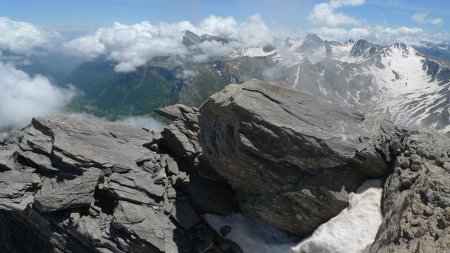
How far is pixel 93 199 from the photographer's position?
32094 millimetres

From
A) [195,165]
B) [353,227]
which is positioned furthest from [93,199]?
[353,227]

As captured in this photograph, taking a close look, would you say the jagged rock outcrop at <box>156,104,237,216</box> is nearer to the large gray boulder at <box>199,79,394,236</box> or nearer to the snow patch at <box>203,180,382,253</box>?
the snow patch at <box>203,180,382,253</box>

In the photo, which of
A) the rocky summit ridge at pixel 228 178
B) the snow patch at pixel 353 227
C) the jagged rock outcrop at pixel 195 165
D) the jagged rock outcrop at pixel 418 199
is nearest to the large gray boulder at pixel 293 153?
the rocky summit ridge at pixel 228 178

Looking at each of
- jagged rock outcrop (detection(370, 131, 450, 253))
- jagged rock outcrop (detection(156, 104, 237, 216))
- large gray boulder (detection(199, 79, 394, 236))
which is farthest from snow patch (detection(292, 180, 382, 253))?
jagged rock outcrop (detection(156, 104, 237, 216))

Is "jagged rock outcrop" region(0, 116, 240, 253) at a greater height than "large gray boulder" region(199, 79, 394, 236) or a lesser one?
lesser

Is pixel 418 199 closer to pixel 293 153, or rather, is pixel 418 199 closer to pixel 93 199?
pixel 293 153

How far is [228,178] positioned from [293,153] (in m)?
6.10

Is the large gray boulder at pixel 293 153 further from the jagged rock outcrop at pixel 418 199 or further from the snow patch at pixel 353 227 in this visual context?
the jagged rock outcrop at pixel 418 199

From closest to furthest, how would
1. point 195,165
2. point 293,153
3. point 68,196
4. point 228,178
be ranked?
point 293,153
point 228,178
point 68,196
point 195,165

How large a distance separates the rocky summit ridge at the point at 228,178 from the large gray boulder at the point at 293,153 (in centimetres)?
7

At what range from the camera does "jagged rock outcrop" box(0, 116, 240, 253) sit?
29.6 metres

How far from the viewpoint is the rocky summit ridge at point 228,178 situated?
25906 mm

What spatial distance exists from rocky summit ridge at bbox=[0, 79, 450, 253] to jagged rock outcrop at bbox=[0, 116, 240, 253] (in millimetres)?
88

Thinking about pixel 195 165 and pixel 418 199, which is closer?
pixel 418 199
